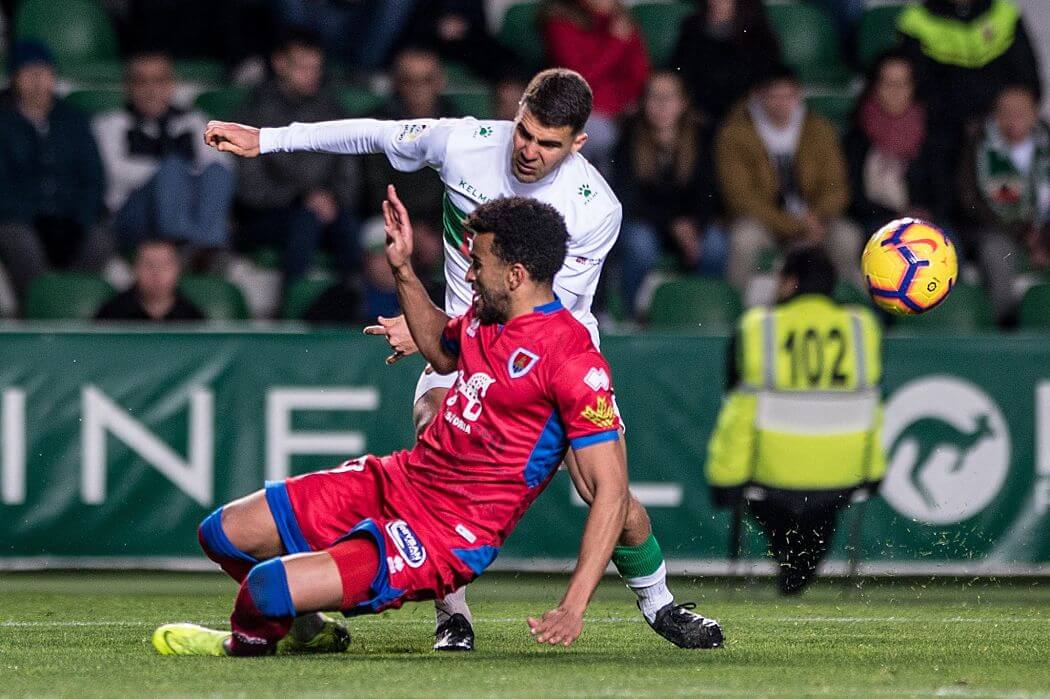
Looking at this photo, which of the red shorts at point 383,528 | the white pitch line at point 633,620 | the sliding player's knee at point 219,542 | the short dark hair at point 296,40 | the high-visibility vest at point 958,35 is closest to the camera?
the red shorts at point 383,528

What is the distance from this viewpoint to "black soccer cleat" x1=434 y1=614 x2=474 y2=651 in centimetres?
619

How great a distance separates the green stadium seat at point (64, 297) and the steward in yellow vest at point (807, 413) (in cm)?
392

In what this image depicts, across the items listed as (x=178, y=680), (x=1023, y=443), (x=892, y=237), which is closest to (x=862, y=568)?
(x=1023, y=443)

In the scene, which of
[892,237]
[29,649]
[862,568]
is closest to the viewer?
[29,649]

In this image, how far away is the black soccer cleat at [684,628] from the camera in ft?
20.4

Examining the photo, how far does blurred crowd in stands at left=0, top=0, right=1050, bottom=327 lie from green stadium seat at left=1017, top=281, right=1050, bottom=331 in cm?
36

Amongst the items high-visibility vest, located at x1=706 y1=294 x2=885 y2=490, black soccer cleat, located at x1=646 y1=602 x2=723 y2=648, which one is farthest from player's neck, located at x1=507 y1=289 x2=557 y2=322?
high-visibility vest, located at x1=706 y1=294 x2=885 y2=490

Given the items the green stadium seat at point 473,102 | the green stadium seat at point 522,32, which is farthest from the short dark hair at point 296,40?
the green stadium seat at point 522,32

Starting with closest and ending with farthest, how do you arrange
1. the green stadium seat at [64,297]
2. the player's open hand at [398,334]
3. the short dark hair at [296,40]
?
the player's open hand at [398,334] → the green stadium seat at [64,297] → the short dark hair at [296,40]

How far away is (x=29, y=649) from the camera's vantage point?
6113mm

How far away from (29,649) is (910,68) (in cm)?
786

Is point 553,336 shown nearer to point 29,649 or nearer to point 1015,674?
point 1015,674

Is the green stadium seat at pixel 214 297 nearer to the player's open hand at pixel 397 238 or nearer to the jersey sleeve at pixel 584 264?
the jersey sleeve at pixel 584 264

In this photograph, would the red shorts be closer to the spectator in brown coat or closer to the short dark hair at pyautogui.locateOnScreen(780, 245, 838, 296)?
the short dark hair at pyautogui.locateOnScreen(780, 245, 838, 296)
